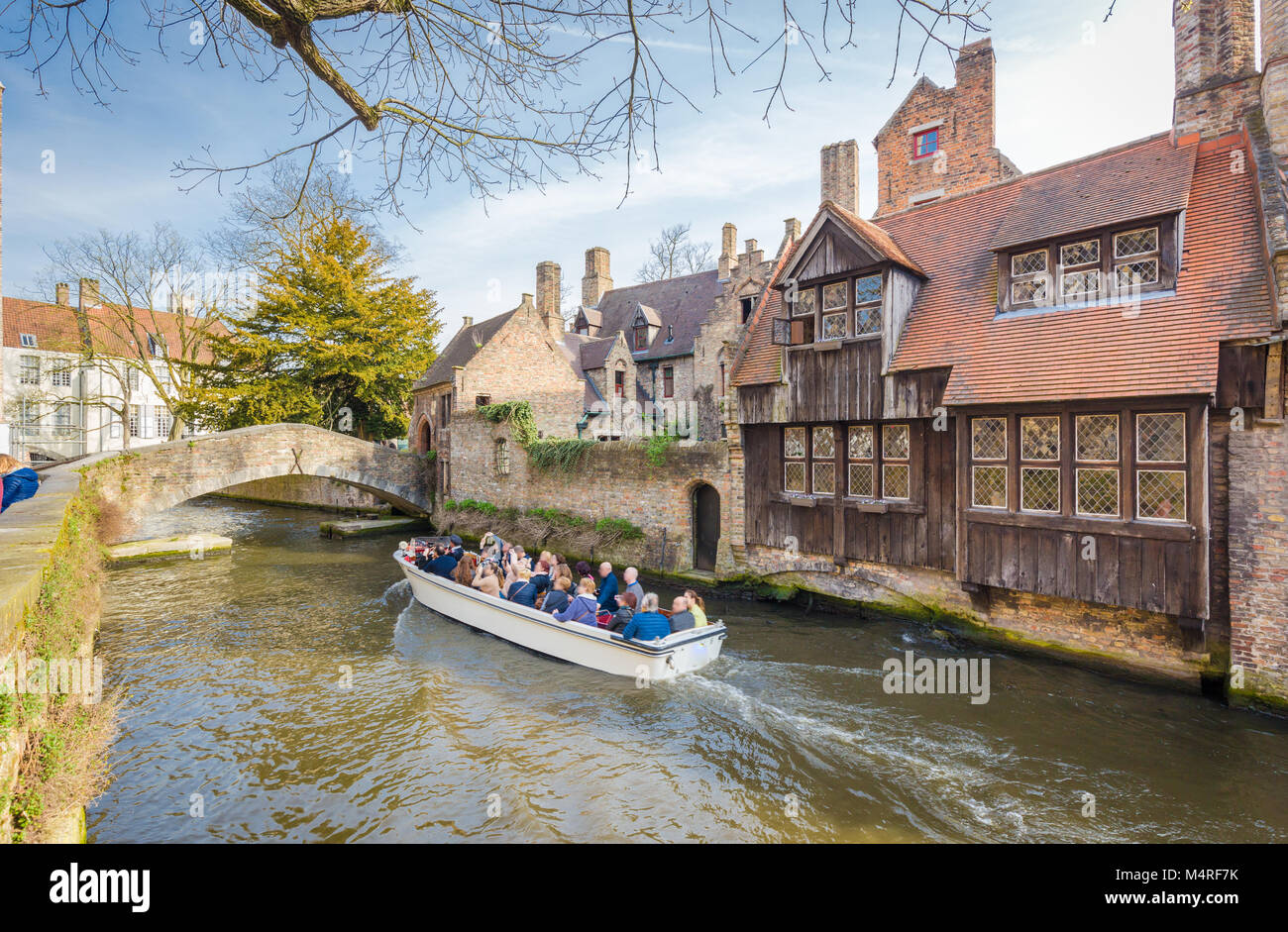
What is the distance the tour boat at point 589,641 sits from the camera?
8.42 meters

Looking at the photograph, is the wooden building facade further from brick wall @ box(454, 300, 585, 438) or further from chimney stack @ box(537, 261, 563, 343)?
chimney stack @ box(537, 261, 563, 343)

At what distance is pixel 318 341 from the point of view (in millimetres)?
23812

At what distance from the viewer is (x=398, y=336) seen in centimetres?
2564

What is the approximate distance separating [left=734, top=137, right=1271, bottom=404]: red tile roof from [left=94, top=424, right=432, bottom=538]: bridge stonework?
57.1 feet

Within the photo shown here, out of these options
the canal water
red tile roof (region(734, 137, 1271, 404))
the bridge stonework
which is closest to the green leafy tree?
the bridge stonework

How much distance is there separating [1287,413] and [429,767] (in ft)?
32.1

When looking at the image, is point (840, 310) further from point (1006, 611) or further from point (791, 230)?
point (791, 230)

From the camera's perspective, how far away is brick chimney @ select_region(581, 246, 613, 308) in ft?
114

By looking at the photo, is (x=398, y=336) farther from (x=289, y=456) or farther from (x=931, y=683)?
(x=931, y=683)

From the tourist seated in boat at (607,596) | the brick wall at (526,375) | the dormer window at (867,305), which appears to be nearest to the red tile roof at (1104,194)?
the dormer window at (867,305)

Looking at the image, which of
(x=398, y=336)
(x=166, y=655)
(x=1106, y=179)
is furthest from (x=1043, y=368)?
(x=398, y=336)

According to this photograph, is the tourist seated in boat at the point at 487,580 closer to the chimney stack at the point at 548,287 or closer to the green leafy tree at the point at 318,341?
the green leafy tree at the point at 318,341

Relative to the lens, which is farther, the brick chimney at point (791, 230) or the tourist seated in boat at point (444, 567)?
the brick chimney at point (791, 230)

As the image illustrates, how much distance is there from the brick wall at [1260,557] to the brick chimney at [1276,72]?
155 inches
